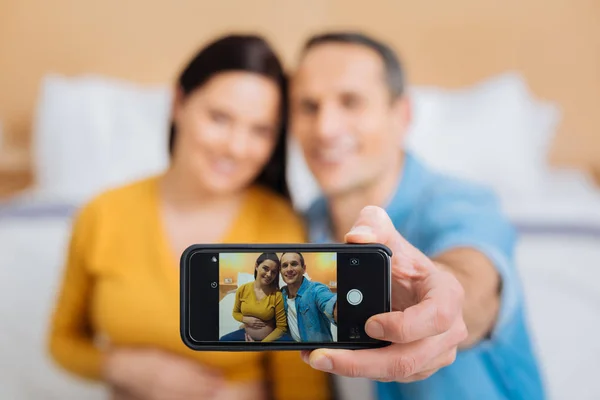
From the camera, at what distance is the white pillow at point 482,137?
1.21 m

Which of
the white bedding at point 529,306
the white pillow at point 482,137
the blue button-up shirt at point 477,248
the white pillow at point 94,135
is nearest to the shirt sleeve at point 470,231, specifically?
the blue button-up shirt at point 477,248

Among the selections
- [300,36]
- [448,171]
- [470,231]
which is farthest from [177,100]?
[300,36]

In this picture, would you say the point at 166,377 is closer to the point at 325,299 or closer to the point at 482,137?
the point at 325,299

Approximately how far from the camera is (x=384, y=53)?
0.65 meters

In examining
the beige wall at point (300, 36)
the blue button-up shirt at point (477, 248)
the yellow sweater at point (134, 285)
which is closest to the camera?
the blue button-up shirt at point (477, 248)

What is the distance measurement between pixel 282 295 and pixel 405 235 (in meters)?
0.10

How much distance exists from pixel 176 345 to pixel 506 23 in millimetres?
1177

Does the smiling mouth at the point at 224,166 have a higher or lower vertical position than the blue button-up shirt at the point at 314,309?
higher

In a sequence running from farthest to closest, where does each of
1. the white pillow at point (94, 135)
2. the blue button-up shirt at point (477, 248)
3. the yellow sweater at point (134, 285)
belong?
1. the white pillow at point (94, 135)
2. the yellow sweater at point (134, 285)
3. the blue button-up shirt at point (477, 248)

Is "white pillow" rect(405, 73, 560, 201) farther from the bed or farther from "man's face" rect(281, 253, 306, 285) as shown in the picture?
"man's face" rect(281, 253, 306, 285)

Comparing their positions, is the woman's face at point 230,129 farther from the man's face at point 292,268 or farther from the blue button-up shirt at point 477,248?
the man's face at point 292,268

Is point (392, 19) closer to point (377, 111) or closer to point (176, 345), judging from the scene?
point (377, 111)

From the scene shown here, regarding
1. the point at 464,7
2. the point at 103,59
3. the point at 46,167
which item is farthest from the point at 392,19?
the point at 46,167

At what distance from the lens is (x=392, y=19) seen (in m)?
1.44
